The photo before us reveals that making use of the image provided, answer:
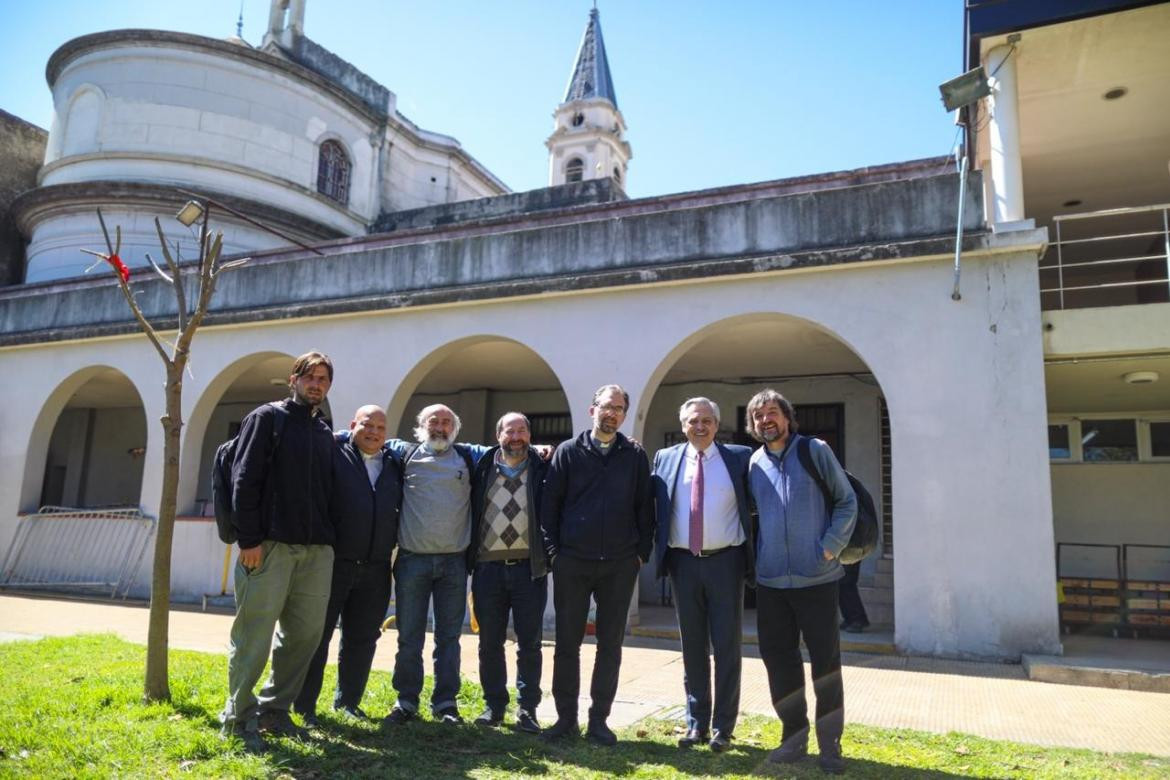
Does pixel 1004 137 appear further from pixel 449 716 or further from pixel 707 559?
pixel 449 716

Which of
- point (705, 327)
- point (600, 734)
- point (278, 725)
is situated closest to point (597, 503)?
point (600, 734)

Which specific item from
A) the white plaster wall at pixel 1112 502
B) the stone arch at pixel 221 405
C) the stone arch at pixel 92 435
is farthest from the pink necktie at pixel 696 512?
the stone arch at pixel 92 435

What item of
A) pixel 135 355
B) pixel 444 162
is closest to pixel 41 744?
pixel 135 355

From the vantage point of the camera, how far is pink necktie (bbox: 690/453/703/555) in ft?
15.0

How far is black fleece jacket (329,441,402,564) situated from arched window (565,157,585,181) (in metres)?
26.7

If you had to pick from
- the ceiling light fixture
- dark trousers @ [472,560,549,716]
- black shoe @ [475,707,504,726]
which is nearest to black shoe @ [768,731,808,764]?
dark trousers @ [472,560,549,716]

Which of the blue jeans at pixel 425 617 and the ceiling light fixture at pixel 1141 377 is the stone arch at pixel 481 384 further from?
the ceiling light fixture at pixel 1141 377

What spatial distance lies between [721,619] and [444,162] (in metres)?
23.0

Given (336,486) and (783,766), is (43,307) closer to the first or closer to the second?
(336,486)

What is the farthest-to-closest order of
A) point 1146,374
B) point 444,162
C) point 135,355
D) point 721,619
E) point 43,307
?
point 444,162
point 43,307
point 135,355
point 1146,374
point 721,619

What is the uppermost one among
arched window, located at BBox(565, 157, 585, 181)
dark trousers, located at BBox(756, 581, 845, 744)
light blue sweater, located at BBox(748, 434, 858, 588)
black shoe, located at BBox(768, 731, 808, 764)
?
arched window, located at BBox(565, 157, 585, 181)

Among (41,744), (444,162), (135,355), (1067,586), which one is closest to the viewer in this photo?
(41,744)

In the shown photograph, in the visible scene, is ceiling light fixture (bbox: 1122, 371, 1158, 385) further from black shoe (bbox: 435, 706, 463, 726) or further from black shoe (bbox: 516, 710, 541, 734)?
black shoe (bbox: 435, 706, 463, 726)

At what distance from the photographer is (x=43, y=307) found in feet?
45.4
